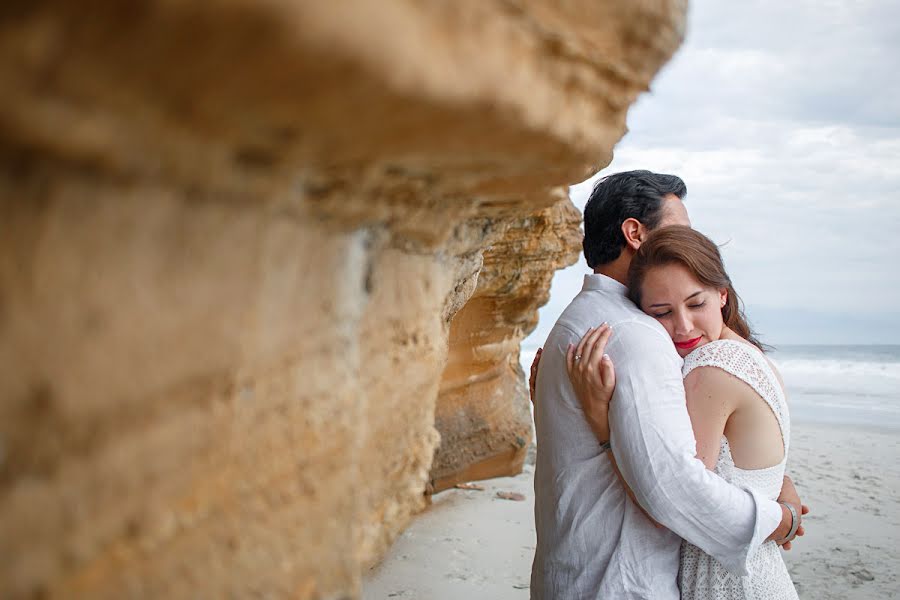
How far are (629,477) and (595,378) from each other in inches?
10.0

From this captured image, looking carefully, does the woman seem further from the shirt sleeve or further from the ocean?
the ocean

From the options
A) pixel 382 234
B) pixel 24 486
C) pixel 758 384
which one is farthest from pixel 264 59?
pixel 758 384

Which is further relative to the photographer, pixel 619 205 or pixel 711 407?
pixel 619 205

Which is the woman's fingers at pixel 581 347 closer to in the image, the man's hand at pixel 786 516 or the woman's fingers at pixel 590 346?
the woman's fingers at pixel 590 346

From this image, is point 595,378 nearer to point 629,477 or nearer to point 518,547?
point 629,477

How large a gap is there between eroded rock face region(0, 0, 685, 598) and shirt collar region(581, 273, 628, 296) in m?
1.06

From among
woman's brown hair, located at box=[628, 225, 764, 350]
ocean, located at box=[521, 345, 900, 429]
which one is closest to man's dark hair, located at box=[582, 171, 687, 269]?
woman's brown hair, located at box=[628, 225, 764, 350]

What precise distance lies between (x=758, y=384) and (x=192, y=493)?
1610mm

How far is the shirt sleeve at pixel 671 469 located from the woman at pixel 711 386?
0.07m

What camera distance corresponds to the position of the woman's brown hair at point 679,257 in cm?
196

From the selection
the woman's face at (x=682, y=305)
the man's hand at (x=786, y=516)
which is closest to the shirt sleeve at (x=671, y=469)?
the man's hand at (x=786, y=516)

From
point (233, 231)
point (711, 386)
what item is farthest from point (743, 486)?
point (233, 231)

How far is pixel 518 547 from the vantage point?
15.0 feet

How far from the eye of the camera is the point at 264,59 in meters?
0.50
